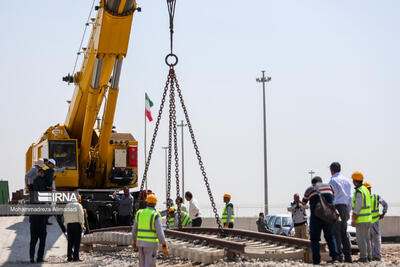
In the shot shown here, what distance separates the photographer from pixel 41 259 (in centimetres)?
1616

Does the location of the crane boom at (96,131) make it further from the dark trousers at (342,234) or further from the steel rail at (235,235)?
the dark trousers at (342,234)

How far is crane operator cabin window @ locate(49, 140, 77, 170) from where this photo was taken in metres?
22.1

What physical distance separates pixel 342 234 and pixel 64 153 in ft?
37.1

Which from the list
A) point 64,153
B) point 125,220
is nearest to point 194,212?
point 125,220

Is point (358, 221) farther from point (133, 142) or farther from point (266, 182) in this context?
point (266, 182)

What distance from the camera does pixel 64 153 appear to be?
72.8ft

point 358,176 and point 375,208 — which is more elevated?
point 358,176

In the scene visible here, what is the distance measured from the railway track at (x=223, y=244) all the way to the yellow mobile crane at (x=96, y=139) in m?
3.73

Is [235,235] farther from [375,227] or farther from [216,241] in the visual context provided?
[375,227]

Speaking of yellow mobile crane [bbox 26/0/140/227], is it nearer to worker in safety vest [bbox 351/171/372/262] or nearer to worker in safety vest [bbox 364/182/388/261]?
worker in safety vest [bbox 364/182/388/261]

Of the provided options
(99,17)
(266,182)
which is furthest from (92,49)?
(266,182)

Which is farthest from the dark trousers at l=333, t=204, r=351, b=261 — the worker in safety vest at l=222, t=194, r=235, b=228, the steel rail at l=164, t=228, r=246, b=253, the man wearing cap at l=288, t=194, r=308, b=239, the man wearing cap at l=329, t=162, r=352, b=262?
the worker in safety vest at l=222, t=194, r=235, b=228

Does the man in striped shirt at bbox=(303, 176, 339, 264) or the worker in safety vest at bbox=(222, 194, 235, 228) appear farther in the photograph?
the worker in safety vest at bbox=(222, 194, 235, 228)

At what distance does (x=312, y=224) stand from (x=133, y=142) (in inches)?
460
